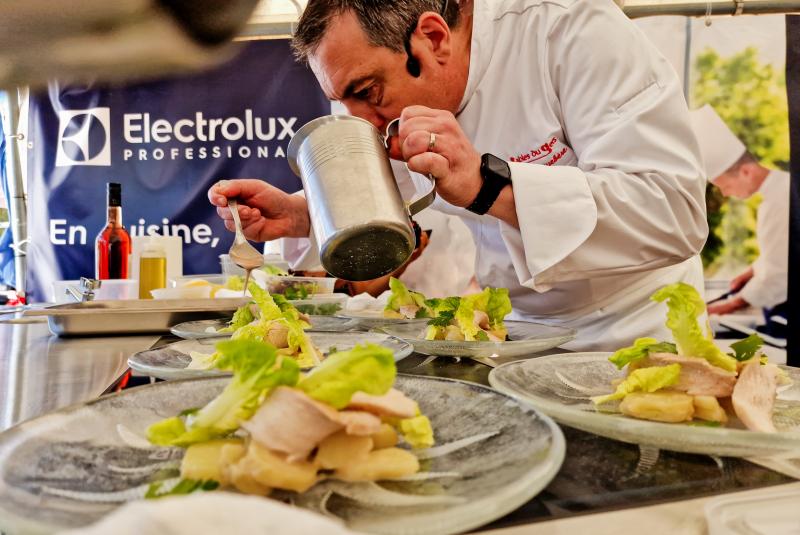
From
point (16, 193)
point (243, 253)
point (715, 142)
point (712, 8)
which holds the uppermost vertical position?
point (712, 8)

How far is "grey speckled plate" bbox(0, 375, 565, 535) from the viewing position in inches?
15.6

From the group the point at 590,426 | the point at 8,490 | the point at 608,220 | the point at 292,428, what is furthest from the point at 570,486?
the point at 608,220

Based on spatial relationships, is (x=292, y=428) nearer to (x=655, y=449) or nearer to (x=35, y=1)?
(x=655, y=449)

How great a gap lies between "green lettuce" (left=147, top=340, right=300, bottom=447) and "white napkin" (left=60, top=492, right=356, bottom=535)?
8.6 inches

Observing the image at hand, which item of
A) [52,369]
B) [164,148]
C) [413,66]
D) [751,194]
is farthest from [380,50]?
[164,148]

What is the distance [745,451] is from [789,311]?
333cm

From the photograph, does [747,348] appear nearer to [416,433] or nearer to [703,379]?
[703,379]

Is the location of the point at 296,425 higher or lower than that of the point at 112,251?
lower

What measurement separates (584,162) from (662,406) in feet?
3.25

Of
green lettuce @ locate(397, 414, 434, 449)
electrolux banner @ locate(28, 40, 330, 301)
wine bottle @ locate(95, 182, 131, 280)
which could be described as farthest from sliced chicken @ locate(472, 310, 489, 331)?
electrolux banner @ locate(28, 40, 330, 301)

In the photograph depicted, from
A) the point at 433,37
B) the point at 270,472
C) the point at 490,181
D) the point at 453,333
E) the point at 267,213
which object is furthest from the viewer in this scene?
the point at 267,213

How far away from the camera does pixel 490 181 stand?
1.34 meters

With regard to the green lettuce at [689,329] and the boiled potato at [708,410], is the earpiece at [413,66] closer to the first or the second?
the green lettuce at [689,329]

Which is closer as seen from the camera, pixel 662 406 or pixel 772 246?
pixel 662 406
